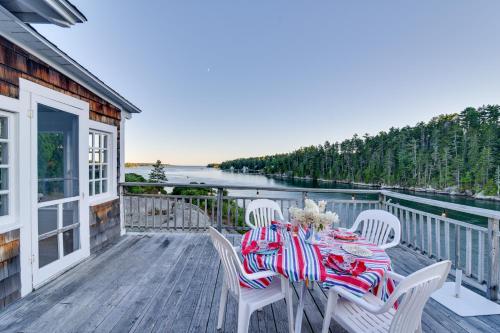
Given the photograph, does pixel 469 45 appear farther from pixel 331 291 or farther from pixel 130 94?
pixel 130 94

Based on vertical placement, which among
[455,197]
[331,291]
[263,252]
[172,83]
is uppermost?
[172,83]

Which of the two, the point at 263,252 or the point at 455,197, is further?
the point at 455,197

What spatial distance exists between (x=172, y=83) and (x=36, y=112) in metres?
7.33

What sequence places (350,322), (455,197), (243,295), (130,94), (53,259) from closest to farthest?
(350,322) < (243,295) < (53,259) < (130,94) < (455,197)

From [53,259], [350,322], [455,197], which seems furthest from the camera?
[455,197]

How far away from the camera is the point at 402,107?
48.5ft

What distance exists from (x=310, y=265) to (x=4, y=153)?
9.73 feet

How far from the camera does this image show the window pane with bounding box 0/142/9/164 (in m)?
2.16

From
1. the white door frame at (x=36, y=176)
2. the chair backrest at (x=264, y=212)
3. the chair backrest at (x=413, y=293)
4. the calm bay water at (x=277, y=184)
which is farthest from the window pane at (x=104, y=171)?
the chair backrest at (x=413, y=293)

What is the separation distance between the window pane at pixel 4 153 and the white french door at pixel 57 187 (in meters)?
0.21

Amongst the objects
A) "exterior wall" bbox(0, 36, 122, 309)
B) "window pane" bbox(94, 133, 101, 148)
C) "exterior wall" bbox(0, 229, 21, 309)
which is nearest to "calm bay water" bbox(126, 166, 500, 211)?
"window pane" bbox(94, 133, 101, 148)

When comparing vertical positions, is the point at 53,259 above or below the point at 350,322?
below

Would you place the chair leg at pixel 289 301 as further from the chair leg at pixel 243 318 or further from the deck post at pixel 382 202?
the deck post at pixel 382 202

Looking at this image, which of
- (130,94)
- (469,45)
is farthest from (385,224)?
(469,45)
